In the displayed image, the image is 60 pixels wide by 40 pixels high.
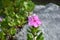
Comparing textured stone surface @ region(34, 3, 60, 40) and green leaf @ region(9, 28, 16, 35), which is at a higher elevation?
green leaf @ region(9, 28, 16, 35)

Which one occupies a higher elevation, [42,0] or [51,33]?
[51,33]

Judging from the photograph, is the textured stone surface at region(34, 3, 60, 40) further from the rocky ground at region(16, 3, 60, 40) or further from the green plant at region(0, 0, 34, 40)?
the green plant at region(0, 0, 34, 40)

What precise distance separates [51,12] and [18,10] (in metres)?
0.50

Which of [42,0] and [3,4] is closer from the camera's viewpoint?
[3,4]

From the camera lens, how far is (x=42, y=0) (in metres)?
5.54

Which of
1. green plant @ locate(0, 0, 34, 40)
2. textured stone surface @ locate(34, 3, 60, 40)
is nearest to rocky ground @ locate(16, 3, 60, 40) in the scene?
textured stone surface @ locate(34, 3, 60, 40)

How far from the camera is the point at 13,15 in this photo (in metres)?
3.33

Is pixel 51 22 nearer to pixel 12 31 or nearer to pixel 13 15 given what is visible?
pixel 13 15

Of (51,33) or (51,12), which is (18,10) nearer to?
(51,12)

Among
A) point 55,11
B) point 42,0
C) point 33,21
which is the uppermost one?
point 33,21

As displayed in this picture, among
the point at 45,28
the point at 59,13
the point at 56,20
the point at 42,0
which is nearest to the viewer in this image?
the point at 45,28

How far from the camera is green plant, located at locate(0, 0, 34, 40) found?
3042 mm

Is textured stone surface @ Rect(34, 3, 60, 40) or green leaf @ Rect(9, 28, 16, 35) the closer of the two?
green leaf @ Rect(9, 28, 16, 35)

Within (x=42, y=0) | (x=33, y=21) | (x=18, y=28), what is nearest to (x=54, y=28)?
(x=18, y=28)
